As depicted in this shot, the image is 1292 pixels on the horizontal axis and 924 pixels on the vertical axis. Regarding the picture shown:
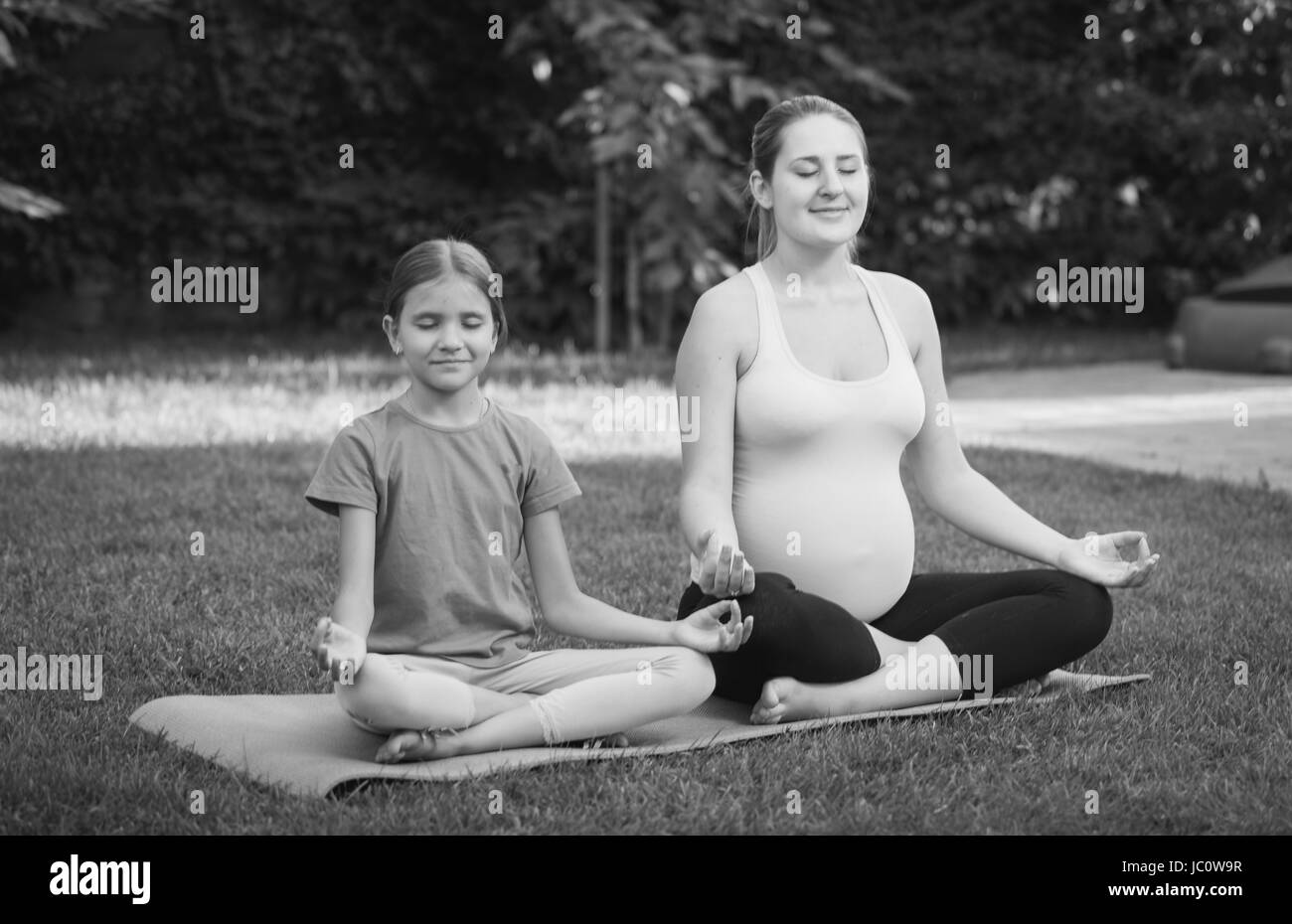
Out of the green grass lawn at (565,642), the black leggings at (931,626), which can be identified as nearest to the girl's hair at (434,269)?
the black leggings at (931,626)

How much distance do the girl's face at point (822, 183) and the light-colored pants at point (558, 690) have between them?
86 cm

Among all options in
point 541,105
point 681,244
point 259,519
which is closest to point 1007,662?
point 259,519

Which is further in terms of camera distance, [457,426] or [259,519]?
[259,519]

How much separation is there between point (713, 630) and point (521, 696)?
0.36 metres

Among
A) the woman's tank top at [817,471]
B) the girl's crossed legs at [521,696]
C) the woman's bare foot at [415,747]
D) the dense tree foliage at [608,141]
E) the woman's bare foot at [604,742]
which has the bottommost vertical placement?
the woman's bare foot at [604,742]

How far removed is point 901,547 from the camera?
10.5ft

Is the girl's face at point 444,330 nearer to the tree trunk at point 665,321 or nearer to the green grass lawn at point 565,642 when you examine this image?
the green grass lawn at point 565,642

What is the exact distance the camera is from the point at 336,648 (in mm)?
2506

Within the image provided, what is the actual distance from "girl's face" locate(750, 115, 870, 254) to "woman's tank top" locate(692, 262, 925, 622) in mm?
172

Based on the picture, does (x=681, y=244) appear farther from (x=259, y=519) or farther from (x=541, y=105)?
(x=259, y=519)

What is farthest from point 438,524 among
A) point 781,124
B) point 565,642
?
point 781,124

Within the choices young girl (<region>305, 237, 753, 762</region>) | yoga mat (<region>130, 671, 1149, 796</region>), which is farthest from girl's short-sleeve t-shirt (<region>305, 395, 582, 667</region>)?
yoga mat (<region>130, 671, 1149, 796</region>)

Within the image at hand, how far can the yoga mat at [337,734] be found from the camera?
105 inches
